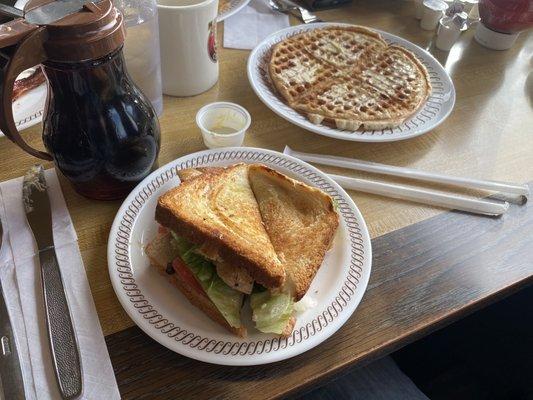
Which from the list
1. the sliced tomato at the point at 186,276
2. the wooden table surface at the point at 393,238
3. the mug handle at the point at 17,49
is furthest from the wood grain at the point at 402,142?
the mug handle at the point at 17,49

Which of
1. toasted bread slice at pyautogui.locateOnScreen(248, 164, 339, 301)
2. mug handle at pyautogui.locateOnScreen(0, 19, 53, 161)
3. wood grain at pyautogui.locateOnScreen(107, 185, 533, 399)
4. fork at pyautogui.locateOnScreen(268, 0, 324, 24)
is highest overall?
mug handle at pyautogui.locateOnScreen(0, 19, 53, 161)

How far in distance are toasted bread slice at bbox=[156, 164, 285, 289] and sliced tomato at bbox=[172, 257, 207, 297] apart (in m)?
0.05

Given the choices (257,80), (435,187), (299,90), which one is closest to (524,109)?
(435,187)

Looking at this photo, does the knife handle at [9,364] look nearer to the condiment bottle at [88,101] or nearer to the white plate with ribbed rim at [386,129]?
the condiment bottle at [88,101]

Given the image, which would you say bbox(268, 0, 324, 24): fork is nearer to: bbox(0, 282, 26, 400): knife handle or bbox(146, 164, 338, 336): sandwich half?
bbox(146, 164, 338, 336): sandwich half

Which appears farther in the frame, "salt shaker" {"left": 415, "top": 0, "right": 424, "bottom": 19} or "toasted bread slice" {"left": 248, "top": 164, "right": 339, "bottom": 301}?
"salt shaker" {"left": 415, "top": 0, "right": 424, "bottom": 19}

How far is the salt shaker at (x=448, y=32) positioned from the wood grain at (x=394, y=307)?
68cm

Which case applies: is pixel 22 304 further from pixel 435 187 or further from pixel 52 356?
pixel 435 187

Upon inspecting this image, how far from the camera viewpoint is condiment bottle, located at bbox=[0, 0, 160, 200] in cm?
61

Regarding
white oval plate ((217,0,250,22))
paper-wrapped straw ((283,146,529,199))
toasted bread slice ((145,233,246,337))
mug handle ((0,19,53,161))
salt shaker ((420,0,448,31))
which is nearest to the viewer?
mug handle ((0,19,53,161))

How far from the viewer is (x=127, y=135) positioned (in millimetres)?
777

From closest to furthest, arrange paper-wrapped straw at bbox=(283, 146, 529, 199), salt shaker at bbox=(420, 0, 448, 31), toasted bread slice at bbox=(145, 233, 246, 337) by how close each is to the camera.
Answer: toasted bread slice at bbox=(145, 233, 246, 337), paper-wrapped straw at bbox=(283, 146, 529, 199), salt shaker at bbox=(420, 0, 448, 31)

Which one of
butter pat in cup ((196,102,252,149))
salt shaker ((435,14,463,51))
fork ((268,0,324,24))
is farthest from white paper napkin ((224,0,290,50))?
salt shaker ((435,14,463,51))

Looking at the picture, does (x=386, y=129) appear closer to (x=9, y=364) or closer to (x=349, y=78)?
(x=349, y=78)
